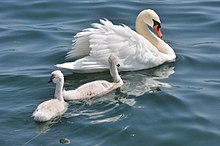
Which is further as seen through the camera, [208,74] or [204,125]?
[208,74]

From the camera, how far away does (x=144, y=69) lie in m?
12.4

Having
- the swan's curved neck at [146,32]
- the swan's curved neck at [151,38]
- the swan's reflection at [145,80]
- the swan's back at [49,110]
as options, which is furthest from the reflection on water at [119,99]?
the swan's curved neck at [146,32]

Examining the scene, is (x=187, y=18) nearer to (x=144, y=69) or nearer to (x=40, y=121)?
(x=144, y=69)

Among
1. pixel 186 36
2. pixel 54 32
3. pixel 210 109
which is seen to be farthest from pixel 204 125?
pixel 54 32

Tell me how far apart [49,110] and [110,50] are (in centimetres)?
227

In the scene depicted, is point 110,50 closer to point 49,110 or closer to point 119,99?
point 119,99

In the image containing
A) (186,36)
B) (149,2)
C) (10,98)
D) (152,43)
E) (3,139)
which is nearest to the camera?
(3,139)

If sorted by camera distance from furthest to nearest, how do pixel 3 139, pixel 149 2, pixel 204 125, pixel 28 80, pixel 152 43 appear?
pixel 149 2 < pixel 152 43 < pixel 28 80 < pixel 204 125 < pixel 3 139

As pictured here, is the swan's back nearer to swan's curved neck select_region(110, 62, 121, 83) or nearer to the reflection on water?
the reflection on water

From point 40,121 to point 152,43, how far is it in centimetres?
379

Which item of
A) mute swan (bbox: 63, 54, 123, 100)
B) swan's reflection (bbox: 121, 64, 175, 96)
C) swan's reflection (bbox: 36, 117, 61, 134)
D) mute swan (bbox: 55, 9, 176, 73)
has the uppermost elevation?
mute swan (bbox: 55, 9, 176, 73)

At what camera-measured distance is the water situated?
976 centimetres

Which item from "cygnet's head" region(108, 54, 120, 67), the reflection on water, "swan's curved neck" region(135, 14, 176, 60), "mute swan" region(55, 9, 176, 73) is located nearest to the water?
the reflection on water

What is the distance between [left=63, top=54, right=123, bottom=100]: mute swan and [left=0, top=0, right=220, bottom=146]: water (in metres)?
0.10
